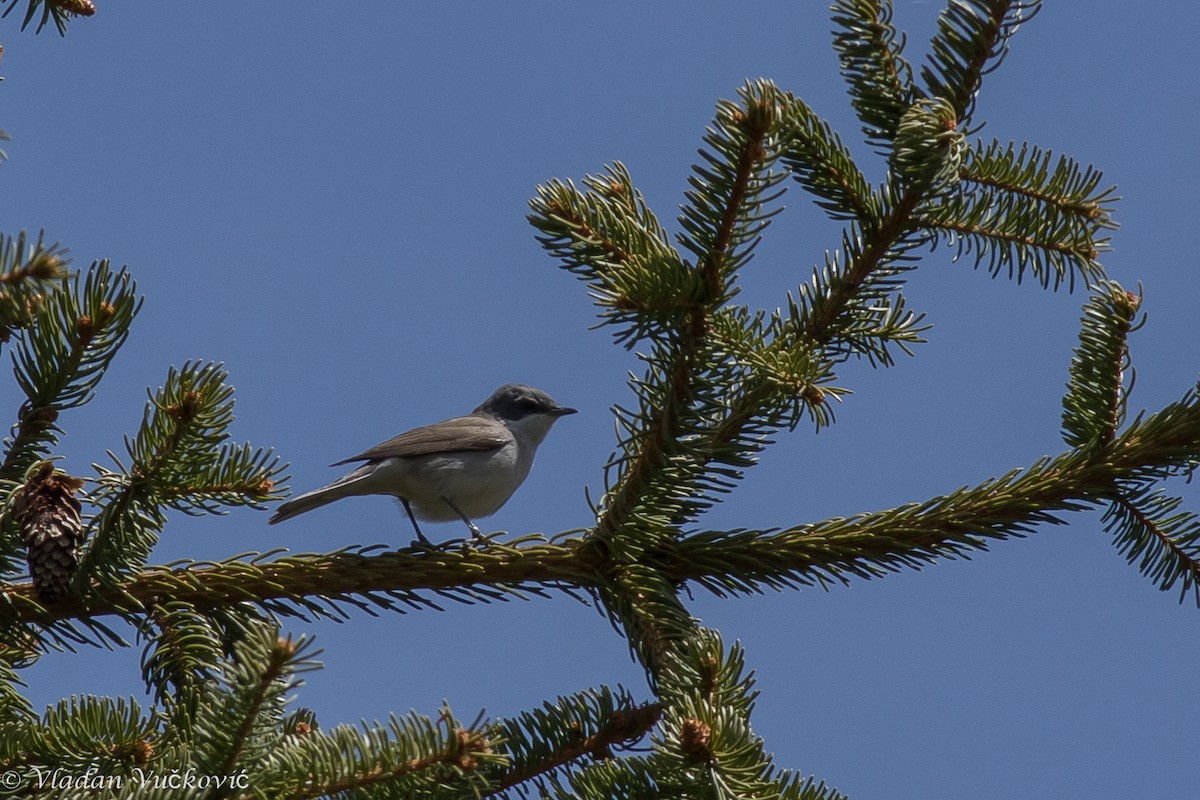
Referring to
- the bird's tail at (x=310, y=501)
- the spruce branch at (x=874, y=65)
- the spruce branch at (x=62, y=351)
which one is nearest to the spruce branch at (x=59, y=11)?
the spruce branch at (x=62, y=351)

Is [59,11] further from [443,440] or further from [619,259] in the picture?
[443,440]

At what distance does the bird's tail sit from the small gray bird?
0.05 ft

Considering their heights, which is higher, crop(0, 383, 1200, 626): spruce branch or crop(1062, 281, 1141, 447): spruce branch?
crop(1062, 281, 1141, 447): spruce branch

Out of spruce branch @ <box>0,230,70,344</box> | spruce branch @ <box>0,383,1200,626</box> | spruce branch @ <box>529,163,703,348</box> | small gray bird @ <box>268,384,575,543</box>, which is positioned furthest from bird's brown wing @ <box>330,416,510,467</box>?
spruce branch @ <box>0,230,70,344</box>

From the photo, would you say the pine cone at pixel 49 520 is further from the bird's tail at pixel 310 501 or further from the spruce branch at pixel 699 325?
the bird's tail at pixel 310 501

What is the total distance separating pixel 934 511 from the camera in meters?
3.90

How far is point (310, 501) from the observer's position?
7395mm

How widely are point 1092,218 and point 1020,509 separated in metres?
1.02

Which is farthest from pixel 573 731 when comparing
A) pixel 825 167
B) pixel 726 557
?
pixel 825 167

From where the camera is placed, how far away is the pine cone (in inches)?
131

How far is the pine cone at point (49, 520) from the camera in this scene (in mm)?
3340

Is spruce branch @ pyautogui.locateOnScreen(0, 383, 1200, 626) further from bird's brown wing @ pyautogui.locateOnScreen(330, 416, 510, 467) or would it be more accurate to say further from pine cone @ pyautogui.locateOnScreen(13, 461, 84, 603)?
bird's brown wing @ pyautogui.locateOnScreen(330, 416, 510, 467)

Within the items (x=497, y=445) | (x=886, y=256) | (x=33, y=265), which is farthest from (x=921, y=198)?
(x=497, y=445)

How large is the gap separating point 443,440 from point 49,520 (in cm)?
497
